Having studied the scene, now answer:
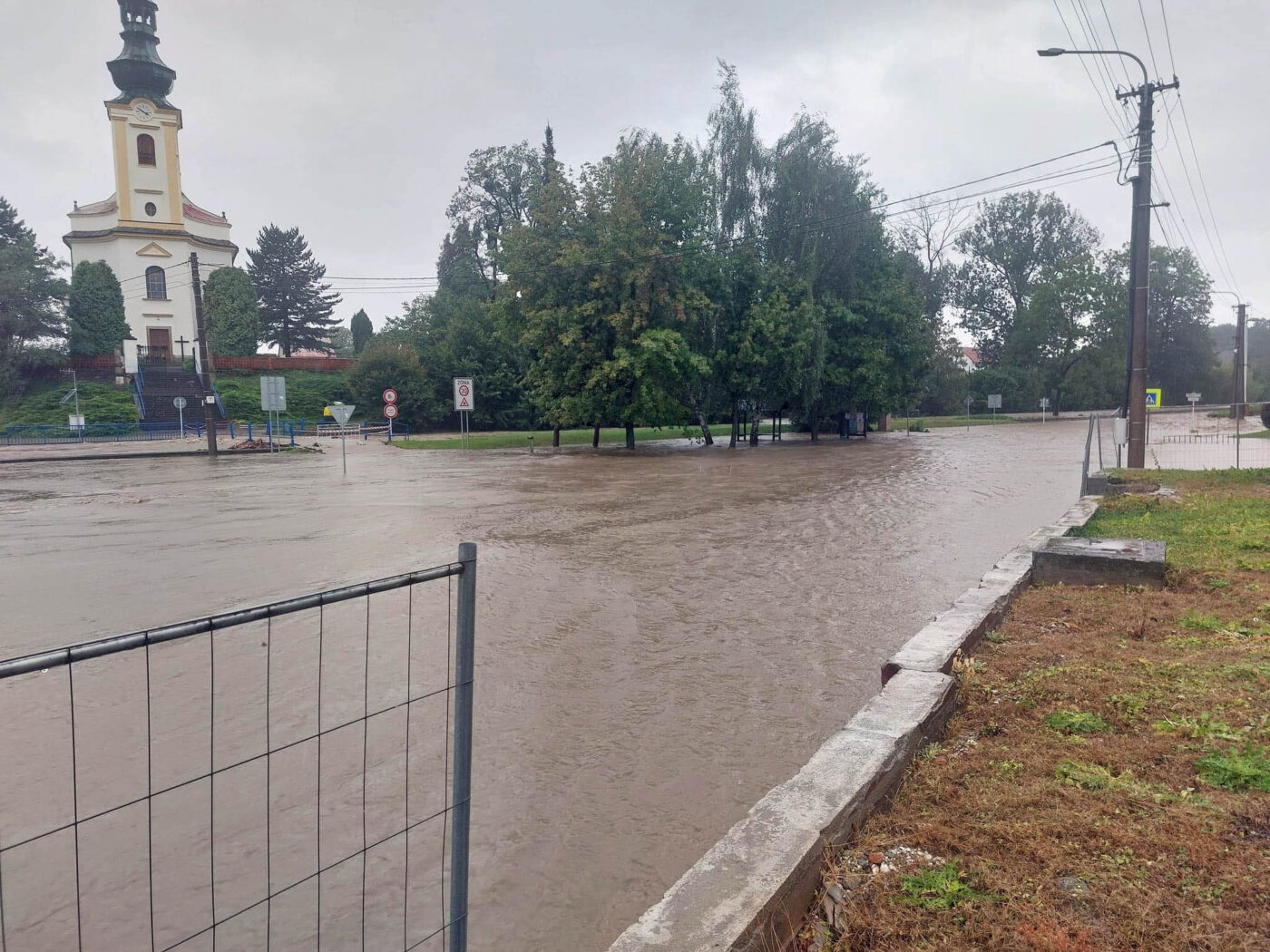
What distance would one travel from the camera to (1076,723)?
4164mm

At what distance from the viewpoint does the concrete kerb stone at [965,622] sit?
4.92 metres

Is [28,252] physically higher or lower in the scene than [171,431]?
higher

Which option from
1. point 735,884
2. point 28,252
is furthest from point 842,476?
point 28,252

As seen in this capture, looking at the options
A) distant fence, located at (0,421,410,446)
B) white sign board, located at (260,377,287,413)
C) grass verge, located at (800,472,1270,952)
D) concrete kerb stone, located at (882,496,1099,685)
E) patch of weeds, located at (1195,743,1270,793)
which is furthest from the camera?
distant fence, located at (0,421,410,446)

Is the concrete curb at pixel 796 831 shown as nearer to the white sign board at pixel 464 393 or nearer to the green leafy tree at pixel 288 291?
the white sign board at pixel 464 393

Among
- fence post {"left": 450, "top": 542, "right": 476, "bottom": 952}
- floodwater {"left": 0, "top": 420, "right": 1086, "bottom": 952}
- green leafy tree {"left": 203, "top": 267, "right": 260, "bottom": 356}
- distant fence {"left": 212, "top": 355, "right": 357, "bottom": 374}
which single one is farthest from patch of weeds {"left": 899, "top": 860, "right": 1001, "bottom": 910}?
green leafy tree {"left": 203, "top": 267, "right": 260, "bottom": 356}

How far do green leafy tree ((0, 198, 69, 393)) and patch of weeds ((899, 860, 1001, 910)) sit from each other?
6028 cm

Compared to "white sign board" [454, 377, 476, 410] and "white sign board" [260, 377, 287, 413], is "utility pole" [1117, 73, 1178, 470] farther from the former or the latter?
"white sign board" [260, 377, 287, 413]

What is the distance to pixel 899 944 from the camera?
8.63 ft

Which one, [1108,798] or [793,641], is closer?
[1108,798]

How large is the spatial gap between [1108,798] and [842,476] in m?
20.8

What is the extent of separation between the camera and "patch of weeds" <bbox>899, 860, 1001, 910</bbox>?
2.79m

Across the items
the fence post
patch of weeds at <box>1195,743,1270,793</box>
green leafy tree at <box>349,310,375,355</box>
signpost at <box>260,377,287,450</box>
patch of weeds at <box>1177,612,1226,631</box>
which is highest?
green leafy tree at <box>349,310,375,355</box>

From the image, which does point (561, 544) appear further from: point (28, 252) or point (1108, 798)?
point (28, 252)
